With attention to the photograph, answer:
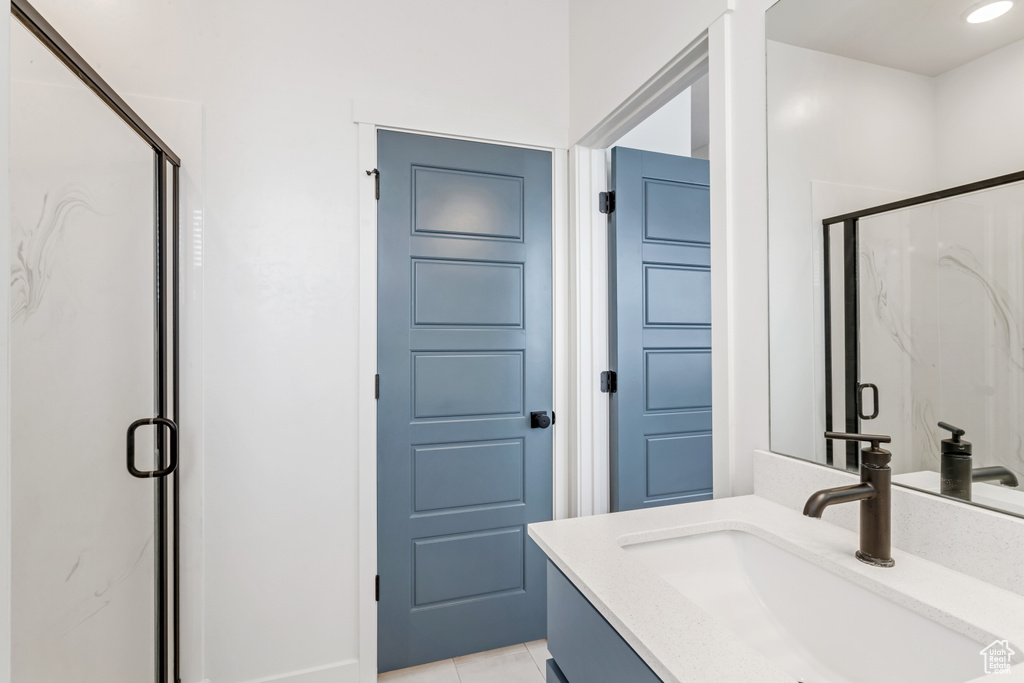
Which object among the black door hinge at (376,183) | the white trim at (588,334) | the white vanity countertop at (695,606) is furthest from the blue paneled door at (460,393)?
the white vanity countertop at (695,606)

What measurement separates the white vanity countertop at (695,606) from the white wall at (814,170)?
0.66 feet

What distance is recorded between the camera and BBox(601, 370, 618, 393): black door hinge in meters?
1.97

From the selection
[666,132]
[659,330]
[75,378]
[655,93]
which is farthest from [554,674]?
[666,132]

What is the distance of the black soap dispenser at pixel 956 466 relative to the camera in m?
0.72

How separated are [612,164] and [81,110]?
166cm

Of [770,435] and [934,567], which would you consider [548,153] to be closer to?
[770,435]

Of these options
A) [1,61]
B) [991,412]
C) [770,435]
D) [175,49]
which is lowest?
[770,435]

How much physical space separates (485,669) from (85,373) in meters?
1.62

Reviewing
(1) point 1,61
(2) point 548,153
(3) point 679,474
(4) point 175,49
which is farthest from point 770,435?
(4) point 175,49

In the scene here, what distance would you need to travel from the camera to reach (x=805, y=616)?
77 cm

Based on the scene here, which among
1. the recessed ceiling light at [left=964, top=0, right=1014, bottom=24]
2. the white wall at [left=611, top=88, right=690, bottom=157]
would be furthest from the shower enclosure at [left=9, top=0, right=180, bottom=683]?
the white wall at [left=611, top=88, right=690, bottom=157]

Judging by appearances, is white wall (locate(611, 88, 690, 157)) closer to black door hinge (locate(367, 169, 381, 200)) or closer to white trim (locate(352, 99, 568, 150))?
white trim (locate(352, 99, 568, 150))

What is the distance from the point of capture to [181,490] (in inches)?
63.7

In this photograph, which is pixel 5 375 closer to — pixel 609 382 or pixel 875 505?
pixel 875 505
